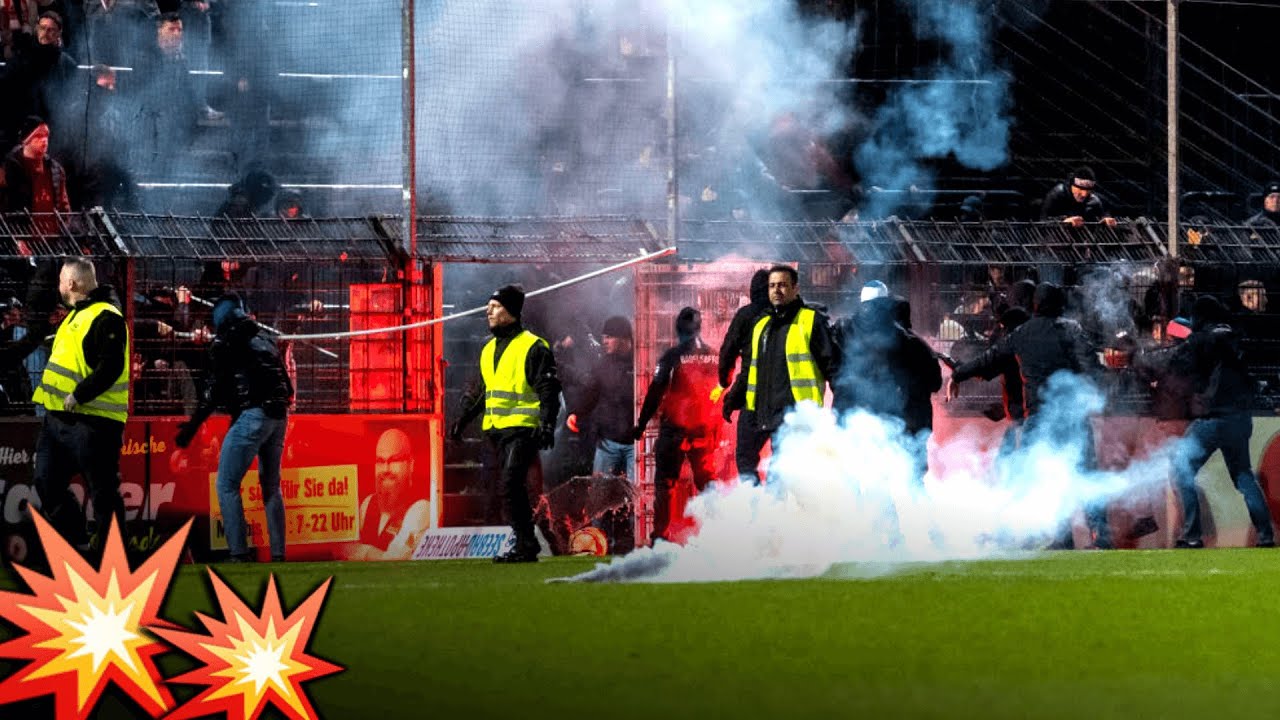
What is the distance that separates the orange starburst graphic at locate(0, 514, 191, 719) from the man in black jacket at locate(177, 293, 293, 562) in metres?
8.46

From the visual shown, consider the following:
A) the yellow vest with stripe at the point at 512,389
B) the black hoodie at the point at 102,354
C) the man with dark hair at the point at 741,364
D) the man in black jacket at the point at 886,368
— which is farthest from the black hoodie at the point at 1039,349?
the black hoodie at the point at 102,354

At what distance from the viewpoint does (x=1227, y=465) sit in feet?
50.2

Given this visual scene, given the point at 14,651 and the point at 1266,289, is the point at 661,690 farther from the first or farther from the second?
the point at 1266,289

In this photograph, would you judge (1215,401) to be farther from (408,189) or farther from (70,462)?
(70,462)

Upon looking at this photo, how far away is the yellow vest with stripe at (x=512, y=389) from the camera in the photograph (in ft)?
40.6

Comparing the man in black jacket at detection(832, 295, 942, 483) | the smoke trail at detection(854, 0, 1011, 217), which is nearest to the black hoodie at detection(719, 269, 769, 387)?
the man in black jacket at detection(832, 295, 942, 483)

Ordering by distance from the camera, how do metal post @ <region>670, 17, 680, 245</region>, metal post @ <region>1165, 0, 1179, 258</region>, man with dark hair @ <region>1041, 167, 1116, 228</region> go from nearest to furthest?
metal post @ <region>670, 17, 680, 245</region>, metal post @ <region>1165, 0, 1179, 258</region>, man with dark hair @ <region>1041, 167, 1116, 228</region>

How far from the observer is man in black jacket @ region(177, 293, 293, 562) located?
516 inches

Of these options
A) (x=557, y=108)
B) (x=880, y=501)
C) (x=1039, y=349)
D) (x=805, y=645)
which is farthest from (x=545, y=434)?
(x=805, y=645)

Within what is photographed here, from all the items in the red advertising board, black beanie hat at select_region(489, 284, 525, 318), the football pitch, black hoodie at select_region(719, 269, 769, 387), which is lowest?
the football pitch

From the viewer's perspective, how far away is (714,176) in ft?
52.4

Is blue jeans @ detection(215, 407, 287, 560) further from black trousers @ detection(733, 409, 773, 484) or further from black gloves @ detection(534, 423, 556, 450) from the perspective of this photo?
black trousers @ detection(733, 409, 773, 484)

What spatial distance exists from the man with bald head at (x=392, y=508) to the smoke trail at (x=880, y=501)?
2087 millimetres

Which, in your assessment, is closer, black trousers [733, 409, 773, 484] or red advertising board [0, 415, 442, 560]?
black trousers [733, 409, 773, 484]
